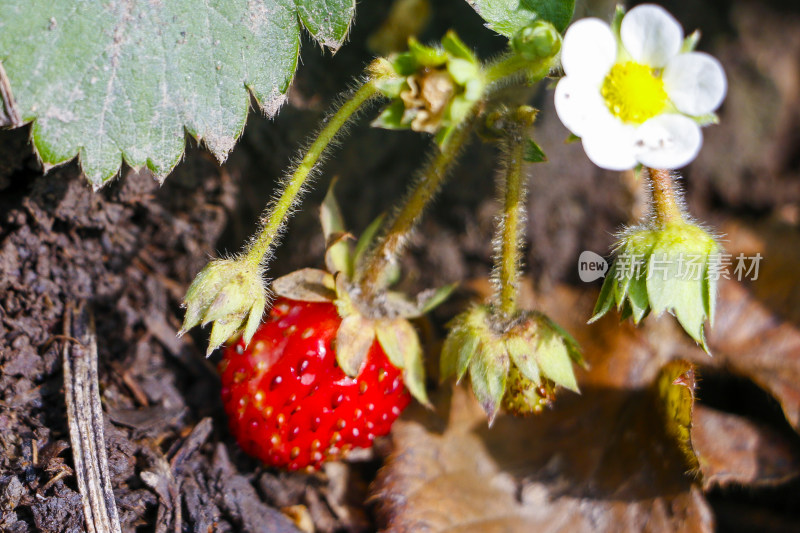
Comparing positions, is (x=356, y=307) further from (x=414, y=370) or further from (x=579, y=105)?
(x=579, y=105)

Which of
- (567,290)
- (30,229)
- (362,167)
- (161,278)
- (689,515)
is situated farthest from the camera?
(567,290)

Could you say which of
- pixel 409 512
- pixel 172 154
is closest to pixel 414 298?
pixel 409 512

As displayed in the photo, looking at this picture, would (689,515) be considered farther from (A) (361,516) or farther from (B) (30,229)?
(B) (30,229)

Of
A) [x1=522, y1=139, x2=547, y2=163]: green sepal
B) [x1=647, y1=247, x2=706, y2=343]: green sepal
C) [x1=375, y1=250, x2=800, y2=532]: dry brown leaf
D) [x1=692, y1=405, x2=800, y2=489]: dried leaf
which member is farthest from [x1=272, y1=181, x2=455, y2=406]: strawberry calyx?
[x1=692, y1=405, x2=800, y2=489]: dried leaf

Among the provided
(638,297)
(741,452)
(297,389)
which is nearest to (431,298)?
(297,389)

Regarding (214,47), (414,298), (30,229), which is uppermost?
(214,47)

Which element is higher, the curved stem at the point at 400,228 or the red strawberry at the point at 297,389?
the curved stem at the point at 400,228

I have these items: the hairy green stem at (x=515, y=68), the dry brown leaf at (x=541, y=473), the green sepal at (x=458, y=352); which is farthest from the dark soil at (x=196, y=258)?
the hairy green stem at (x=515, y=68)

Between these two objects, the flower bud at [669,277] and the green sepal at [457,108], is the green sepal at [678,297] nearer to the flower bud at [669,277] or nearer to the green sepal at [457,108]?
the flower bud at [669,277]
